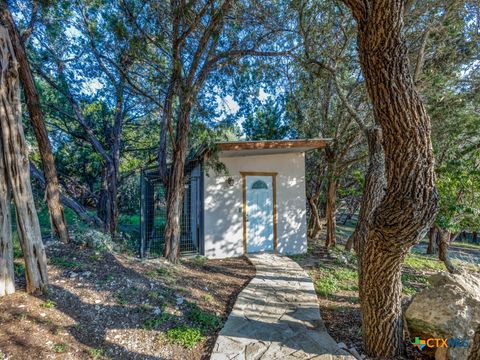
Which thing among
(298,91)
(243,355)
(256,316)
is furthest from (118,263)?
(298,91)

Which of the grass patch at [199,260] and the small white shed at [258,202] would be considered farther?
the small white shed at [258,202]

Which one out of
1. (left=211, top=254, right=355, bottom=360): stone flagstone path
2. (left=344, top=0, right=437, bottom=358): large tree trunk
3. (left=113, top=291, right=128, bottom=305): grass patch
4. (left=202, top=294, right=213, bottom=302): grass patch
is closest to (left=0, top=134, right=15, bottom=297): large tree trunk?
(left=113, top=291, right=128, bottom=305): grass patch

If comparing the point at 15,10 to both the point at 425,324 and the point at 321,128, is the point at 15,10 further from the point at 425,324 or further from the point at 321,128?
the point at 425,324

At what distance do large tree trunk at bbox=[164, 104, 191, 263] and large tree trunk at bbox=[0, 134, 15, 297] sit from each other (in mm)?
2800

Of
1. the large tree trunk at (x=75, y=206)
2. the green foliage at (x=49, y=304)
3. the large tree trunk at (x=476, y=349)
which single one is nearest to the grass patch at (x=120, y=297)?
the green foliage at (x=49, y=304)

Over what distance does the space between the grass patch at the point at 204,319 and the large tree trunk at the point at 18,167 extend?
6.42 ft

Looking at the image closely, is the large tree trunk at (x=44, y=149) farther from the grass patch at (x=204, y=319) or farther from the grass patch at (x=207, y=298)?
the grass patch at (x=204, y=319)

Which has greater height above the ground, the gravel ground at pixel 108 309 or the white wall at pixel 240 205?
the white wall at pixel 240 205

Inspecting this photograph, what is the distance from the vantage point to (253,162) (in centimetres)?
730

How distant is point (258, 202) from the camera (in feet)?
24.2

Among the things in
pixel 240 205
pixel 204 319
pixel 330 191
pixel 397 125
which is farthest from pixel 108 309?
pixel 330 191

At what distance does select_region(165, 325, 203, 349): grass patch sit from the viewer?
116 inches

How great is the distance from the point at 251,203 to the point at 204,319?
4.09m

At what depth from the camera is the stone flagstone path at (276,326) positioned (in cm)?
279
